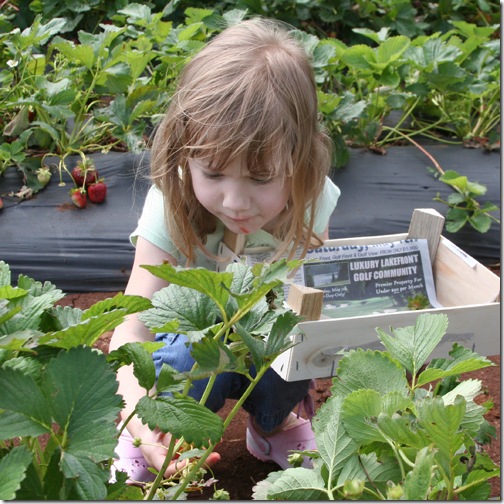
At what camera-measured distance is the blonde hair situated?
1.50 m

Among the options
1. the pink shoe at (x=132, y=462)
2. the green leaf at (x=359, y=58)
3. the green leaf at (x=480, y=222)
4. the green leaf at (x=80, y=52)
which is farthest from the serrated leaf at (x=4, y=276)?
the green leaf at (x=359, y=58)

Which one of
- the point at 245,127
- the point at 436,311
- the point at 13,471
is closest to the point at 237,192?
the point at 245,127

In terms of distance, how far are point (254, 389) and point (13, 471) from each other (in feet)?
4.23

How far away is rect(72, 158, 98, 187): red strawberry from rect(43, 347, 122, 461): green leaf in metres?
2.10

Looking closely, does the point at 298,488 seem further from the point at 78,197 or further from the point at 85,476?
the point at 78,197

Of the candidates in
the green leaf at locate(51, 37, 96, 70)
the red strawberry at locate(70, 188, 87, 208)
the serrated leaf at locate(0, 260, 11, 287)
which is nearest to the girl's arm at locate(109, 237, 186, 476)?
the serrated leaf at locate(0, 260, 11, 287)

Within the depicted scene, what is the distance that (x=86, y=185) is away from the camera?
2.67 meters

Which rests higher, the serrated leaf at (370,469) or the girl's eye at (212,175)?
the serrated leaf at (370,469)

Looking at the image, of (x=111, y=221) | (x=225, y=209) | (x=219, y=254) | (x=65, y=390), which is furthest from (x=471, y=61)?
(x=65, y=390)

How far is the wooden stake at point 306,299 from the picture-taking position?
5.03 feet

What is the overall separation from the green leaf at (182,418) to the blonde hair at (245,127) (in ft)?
2.80

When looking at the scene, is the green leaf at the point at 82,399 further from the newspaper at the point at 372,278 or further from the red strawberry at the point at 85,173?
the red strawberry at the point at 85,173

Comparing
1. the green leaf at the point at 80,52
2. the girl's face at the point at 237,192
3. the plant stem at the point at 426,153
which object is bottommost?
the plant stem at the point at 426,153

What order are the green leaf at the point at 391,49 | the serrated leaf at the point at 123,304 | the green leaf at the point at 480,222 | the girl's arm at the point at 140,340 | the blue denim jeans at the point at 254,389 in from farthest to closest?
the green leaf at the point at 391,49, the green leaf at the point at 480,222, the blue denim jeans at the point at 254,389, the girl's arm at the point at 140,340, the serrated leaf at the point at 123,304
